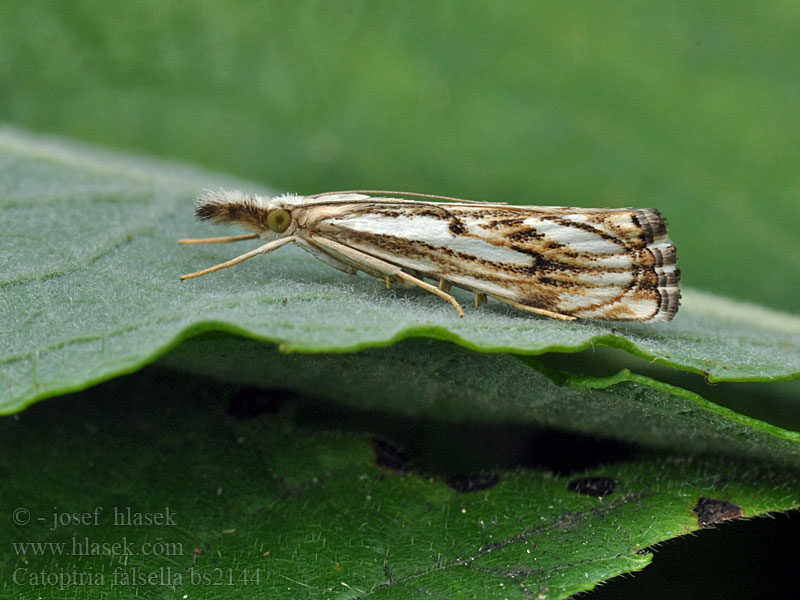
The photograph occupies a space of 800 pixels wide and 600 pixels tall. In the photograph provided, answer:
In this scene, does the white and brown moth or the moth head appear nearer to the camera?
the white and brown moth

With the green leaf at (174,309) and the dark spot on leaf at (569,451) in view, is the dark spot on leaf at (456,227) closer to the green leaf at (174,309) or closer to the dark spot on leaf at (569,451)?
the green leaf at (174,309)

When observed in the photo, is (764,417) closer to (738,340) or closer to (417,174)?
(738,340)

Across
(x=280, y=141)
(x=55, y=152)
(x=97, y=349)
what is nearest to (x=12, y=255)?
(x=97, y=349)

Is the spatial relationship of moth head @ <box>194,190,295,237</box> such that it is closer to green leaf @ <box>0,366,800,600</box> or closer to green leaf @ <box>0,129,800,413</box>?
green leaf @ <box>0,129,800,413</box>

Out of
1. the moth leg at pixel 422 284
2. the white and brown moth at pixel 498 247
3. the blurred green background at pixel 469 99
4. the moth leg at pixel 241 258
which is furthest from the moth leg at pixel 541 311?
the blurred green background at pixel 469 99

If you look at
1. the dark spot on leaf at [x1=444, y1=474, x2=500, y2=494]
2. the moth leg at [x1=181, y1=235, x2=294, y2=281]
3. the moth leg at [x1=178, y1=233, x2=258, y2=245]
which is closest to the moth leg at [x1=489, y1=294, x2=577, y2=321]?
the dark spot on leaf at [x1=444, y1=474, x2=500, y2=494]

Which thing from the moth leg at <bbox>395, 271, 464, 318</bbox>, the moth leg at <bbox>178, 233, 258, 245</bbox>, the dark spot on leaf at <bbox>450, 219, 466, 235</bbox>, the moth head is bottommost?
the moth leg at <bbox>395, 271, 464, 318</bbox>
